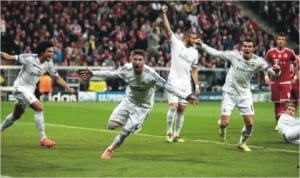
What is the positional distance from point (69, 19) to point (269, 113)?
13948 millimetres

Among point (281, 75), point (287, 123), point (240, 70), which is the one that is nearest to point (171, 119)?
point (240, 70)

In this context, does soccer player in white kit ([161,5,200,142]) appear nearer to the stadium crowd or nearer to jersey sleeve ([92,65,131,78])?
jersey sleeve ([92,65,131,78])

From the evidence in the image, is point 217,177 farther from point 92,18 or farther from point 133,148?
point 92,18

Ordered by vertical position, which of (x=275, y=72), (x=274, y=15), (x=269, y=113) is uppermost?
(x=274, y=15)

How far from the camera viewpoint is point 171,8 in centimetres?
4297

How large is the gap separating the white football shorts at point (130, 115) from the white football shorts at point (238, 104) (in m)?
2.38

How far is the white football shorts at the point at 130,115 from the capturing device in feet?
47.9

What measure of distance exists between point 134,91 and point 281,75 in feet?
23.2

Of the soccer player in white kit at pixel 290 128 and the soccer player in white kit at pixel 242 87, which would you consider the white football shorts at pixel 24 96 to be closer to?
the soccer player in white kit at pixel 242 87

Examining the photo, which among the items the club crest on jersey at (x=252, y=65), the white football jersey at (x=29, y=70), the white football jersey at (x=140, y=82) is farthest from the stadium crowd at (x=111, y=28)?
the white football jersey at (x=140, y=82)

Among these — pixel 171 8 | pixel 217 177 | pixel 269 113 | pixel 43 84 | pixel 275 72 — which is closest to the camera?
pixel 217 177

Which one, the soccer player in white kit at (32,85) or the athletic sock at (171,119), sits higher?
the soccer player in white kit at (32,85)

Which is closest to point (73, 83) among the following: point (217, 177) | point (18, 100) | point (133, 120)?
point (18, 100)

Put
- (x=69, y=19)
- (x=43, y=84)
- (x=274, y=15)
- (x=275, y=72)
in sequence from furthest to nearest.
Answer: (x=274, y=15) < (x=69, y=19) < (x=43, y=84) < (x=275, y=72)
